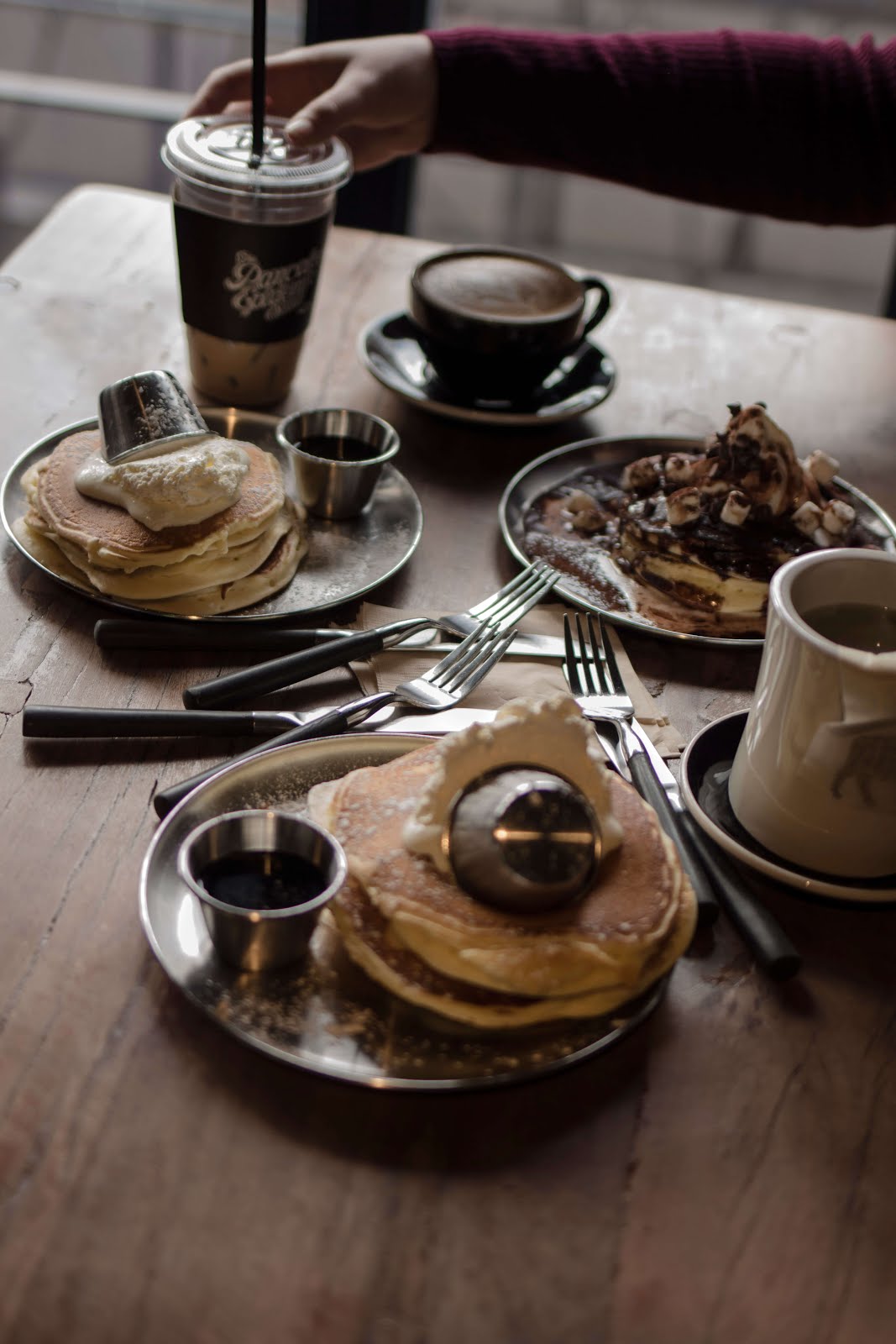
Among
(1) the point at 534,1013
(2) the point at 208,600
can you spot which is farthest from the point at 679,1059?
(2) the point at 208,600

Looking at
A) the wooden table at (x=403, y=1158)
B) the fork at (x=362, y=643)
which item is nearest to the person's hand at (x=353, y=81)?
the fork at (x=362, y=643)

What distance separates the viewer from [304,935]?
779 millimetres

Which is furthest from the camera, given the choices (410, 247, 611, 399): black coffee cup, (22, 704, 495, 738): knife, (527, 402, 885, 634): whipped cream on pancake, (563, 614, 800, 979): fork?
(410, 247, 611, 399): black coffee cup

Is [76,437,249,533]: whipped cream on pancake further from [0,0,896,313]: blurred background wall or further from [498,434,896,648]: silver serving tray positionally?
[0,0,896,313]: blurred background wall

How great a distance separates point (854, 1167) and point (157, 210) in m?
1.81

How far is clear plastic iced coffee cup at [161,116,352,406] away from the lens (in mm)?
1356

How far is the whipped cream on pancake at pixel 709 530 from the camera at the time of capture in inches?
48.8

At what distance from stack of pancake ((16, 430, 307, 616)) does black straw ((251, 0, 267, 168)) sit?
44 centimetres

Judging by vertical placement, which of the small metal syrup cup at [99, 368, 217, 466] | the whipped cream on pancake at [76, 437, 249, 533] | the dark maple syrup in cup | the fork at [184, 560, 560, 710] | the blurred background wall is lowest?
the blurred background wall

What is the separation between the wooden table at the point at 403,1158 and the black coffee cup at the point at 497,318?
0.73 m

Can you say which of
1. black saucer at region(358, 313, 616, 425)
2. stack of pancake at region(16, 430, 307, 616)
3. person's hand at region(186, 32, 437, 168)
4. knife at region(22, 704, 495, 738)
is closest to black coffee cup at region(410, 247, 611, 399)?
black saucer at region(358, 313, 616, 425)

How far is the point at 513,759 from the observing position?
0.81 meters

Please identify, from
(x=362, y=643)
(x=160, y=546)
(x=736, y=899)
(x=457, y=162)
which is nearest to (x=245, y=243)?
(x=160, y=546)

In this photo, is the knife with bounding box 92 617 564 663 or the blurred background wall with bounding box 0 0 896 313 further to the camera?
the blurred background wall with bounding box 0 0 896 313
